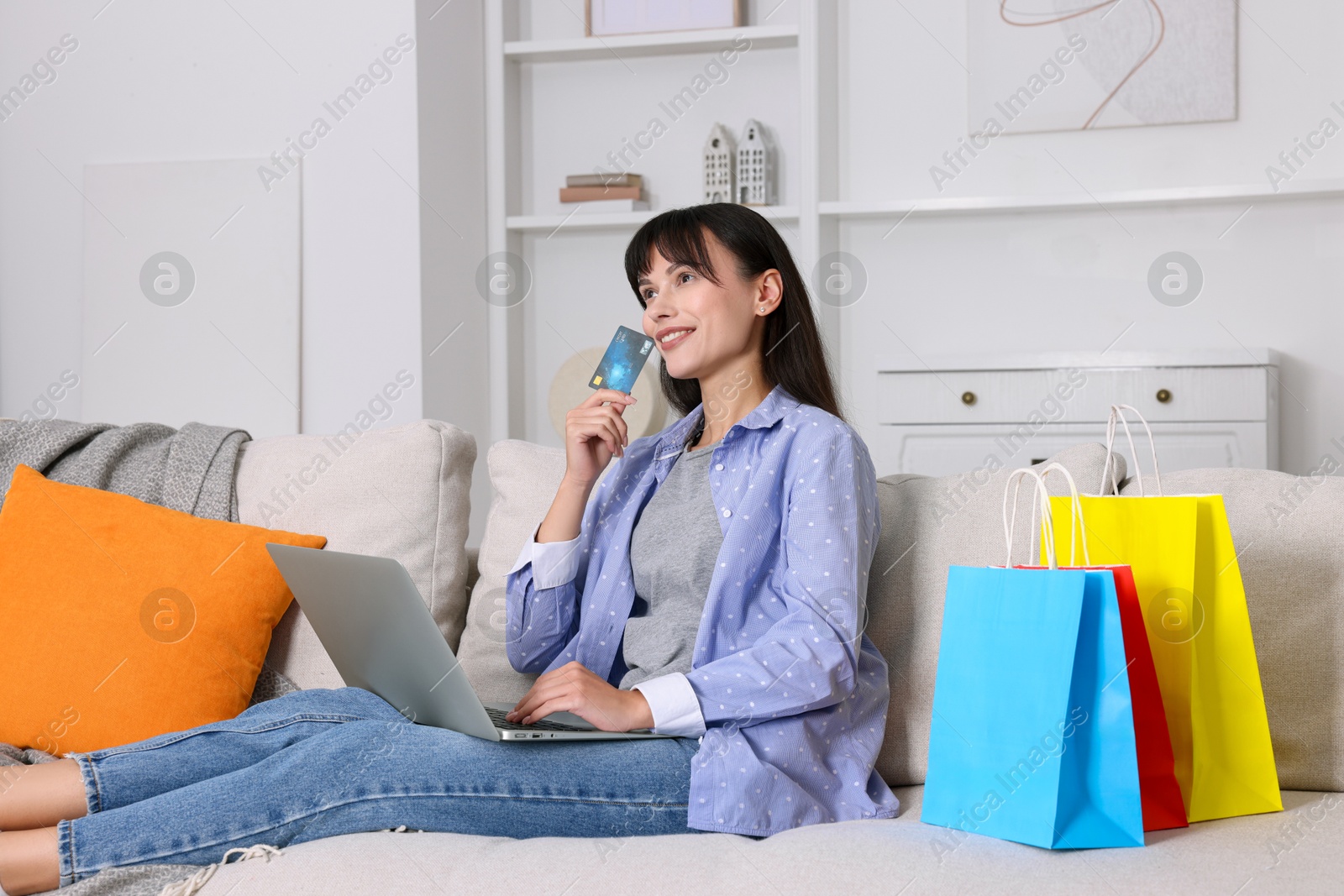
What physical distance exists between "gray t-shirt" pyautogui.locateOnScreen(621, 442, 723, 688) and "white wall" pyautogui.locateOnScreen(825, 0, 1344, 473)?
6.85ft

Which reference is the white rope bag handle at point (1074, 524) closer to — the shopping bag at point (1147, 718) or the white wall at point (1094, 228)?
the shopping bag at point (1147, 718)

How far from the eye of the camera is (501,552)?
169 cm

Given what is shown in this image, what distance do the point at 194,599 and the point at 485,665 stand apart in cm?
41

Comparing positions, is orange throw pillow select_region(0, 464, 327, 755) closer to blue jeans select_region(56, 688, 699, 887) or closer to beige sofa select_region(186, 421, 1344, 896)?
beige sofa select_region(186, 421, 1344, 896)

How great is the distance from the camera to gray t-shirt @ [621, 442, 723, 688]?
4.64 feet

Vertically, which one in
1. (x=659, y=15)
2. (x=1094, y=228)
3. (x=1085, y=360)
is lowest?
(x=1085, y=360)

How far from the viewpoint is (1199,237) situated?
130 inches

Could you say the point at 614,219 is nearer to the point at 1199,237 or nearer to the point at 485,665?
the point at 1199,237

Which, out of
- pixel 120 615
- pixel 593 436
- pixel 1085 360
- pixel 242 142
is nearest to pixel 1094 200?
pixel 1085 360

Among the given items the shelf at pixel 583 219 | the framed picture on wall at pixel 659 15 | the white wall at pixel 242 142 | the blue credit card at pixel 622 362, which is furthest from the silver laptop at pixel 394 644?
the framed picture on wall at pixel 659 15

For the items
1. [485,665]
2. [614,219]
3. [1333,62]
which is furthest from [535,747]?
[1333,62]

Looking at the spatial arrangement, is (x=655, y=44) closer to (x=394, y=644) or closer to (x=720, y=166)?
(x=720, y=166)

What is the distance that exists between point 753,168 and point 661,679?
2.41 metres

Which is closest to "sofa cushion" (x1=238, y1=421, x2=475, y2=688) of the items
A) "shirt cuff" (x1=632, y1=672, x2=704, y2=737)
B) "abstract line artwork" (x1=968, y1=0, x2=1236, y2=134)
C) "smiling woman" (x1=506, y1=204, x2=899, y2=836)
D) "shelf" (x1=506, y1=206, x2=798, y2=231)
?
"smiling woman" (x1=506, y1=204, x2=899, y2=836)
